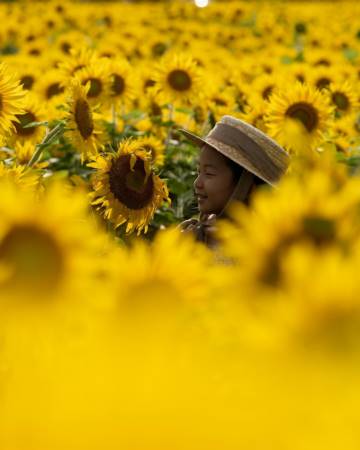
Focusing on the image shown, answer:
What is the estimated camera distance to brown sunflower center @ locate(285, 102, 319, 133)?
416 centimetres

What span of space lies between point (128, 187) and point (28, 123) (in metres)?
1.57

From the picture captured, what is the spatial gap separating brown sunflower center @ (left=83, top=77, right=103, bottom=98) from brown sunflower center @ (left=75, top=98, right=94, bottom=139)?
1.10m

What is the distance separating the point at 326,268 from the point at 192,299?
289mm

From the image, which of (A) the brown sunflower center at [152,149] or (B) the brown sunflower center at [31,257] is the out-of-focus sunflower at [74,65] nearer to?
(A) the brown sunflower center at [152,149]

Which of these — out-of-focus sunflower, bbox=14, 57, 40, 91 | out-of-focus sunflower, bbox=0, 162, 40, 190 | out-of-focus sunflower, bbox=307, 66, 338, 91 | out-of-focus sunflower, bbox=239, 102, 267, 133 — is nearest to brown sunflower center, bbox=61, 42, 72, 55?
out-of-focus sunflower, bbox=14, 57, 40, 91

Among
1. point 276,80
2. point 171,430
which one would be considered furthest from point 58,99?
point 171,430

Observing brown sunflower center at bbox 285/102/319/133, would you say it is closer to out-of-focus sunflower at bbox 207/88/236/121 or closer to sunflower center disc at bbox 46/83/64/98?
out-of-focus sunflower at bbox 207/88/236/121

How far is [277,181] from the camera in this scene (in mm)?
3070

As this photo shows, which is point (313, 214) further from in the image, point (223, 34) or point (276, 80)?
point (223, 34)

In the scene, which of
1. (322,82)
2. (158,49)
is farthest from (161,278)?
(158,49)

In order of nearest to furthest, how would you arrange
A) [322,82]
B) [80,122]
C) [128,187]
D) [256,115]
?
[128,187]
[80,122]
[256,115]
[322,82]

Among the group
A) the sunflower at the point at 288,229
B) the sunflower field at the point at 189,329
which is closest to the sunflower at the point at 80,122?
the sunflower field at the point at 189,329

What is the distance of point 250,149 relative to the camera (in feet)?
10.1

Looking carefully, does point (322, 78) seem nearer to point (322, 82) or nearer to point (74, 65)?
point (322, 82)
